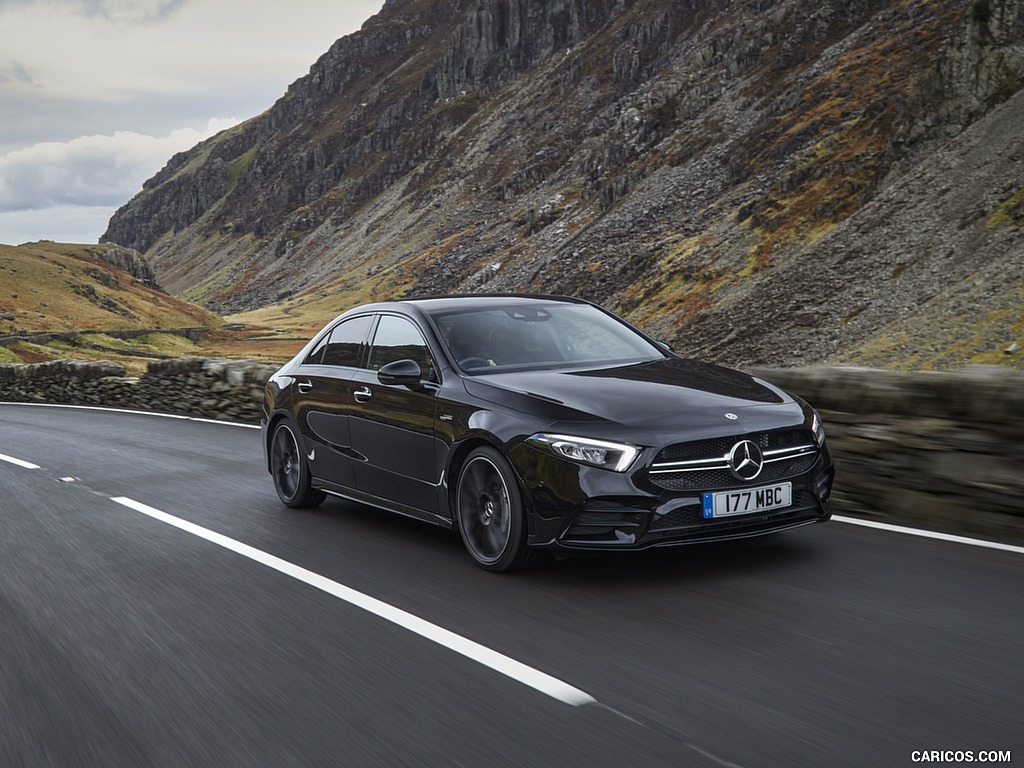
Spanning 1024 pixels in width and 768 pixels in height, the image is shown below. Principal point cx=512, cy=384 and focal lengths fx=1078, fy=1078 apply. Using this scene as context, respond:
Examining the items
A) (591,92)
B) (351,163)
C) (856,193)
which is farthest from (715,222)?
(351,163)

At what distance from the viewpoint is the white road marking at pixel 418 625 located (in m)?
4.00

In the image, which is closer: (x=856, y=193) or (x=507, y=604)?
(x=507, y=604)

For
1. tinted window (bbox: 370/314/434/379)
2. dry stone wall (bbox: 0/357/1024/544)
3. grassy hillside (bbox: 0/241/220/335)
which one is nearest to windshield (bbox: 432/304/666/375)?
tinted window (bbox: 370/314/434/379)

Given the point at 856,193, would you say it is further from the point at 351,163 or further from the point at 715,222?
the point at 351,163

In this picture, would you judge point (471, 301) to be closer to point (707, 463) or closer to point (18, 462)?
point (707, 463)

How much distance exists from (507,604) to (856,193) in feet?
164

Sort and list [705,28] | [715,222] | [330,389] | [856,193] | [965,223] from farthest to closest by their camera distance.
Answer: [705,28] < [715,222] < [856,193] < [965,223] < [330,389]

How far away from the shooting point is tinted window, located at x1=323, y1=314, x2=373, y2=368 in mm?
7543

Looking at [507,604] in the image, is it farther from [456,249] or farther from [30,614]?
[456,249]

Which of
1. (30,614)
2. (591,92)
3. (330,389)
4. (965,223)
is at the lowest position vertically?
(30,614)

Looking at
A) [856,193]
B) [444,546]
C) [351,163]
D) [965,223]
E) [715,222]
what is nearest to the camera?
[444,546]

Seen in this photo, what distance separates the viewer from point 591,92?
123875 millimetres

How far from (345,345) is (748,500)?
11.4 feet

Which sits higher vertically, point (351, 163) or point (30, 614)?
point (351, 163)
